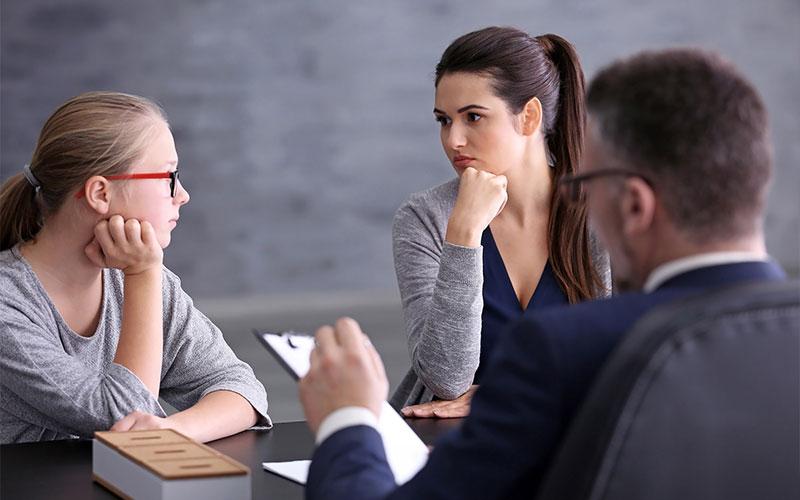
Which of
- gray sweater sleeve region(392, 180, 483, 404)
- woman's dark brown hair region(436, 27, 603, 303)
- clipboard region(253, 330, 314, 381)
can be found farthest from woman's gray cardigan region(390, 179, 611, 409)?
clipboard region(253, 330, 314, 381)

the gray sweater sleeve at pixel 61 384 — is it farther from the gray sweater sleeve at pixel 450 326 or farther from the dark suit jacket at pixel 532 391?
the dark suit jacket at pixel 532 391

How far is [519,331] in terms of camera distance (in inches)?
35.2

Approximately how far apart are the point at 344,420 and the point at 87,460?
2.03 feet

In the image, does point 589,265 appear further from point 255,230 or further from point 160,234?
point 255,230

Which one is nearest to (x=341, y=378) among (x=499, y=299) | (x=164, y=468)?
(x=164, y=468)

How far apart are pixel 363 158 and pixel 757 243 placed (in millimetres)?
5136

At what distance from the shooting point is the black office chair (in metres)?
0.83

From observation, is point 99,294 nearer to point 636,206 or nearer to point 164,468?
point 164,468

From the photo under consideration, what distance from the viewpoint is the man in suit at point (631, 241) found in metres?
0.88

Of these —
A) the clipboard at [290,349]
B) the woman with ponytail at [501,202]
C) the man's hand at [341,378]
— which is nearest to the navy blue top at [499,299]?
the woman with ponytail at [501,202]

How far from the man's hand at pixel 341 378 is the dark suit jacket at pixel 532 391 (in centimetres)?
14

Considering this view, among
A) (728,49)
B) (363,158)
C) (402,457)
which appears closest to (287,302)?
(363,158)

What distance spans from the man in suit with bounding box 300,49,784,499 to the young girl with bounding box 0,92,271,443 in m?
0.80

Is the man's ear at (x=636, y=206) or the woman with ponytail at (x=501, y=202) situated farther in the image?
the woman with ponytail at (x=501, y=202)
